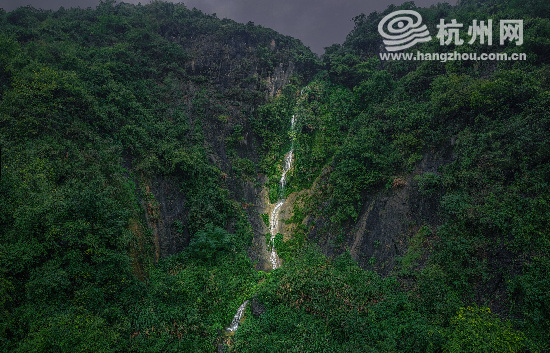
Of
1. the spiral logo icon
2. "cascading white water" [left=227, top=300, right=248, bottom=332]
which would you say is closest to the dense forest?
"cascading white water" [left=227, top=300, right=248, bottom=332]

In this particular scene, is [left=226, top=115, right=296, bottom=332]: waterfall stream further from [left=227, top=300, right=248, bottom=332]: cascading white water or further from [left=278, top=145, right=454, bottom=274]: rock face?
[left=278, top=145, right=454, bottom=274]: rock face

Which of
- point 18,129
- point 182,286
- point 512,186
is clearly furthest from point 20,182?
point 512,186
